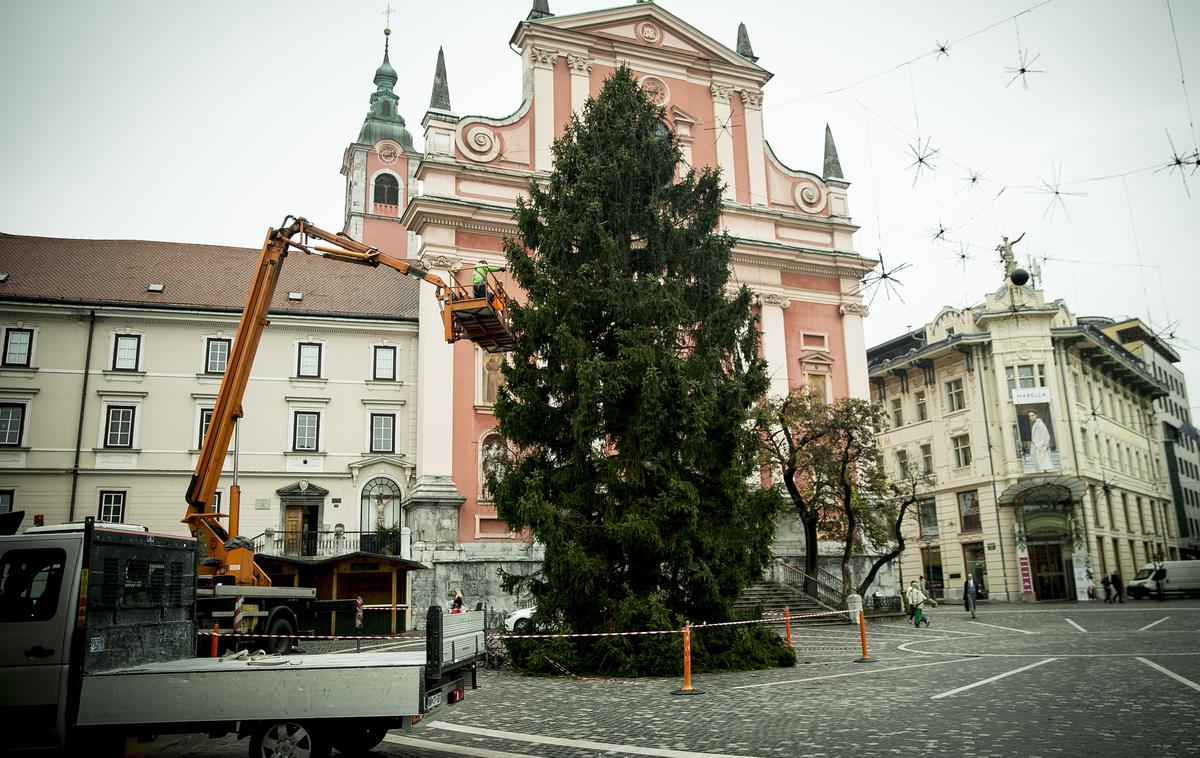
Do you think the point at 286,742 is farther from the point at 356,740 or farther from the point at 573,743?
the point at 573,743

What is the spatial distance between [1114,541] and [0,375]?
53761mm

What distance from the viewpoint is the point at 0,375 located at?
113 ft

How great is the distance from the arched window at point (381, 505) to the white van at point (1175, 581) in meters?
34.6

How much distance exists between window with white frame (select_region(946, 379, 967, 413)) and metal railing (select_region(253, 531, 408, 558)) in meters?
31.8

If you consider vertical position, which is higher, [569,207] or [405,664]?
[569,207]

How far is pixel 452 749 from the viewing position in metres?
9.32

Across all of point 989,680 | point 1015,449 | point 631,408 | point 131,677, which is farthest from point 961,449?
point 131,677

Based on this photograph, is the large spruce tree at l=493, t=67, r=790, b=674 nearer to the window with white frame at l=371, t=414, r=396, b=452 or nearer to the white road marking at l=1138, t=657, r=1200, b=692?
the white road marking at l=1138, t=657, r=1200, b=692

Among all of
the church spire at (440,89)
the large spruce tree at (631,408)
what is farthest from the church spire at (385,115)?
the large spruce tree at (631,408)

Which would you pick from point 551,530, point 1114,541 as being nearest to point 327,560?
point 551,530

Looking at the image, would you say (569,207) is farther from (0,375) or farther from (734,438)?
(0,375)

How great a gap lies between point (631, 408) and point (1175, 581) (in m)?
40.1

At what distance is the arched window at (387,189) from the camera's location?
2482 inches

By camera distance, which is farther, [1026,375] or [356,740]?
[1026,375]
